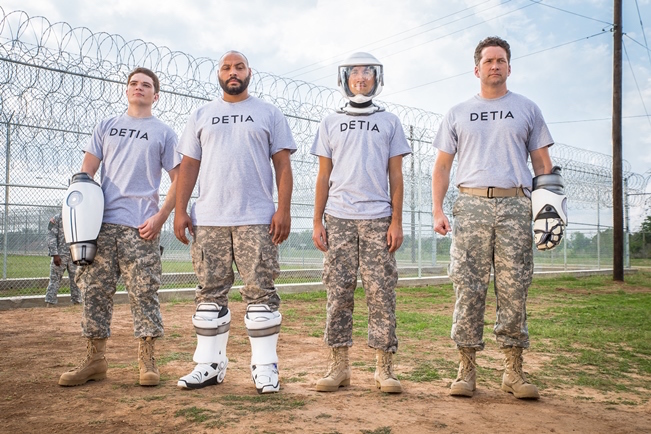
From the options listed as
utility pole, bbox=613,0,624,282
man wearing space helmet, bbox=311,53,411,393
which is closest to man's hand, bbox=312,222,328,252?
man wearing space helmet, bbox=311,53,411,393

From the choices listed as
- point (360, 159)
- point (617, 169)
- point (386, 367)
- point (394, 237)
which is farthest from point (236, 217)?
point (617, 169)

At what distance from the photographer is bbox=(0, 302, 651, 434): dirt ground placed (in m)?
2.84

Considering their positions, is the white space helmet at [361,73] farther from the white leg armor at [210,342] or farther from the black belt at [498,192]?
the white leg armor at [210,342]

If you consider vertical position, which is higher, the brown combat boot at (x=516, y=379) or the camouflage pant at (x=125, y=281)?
the camouflage pant at (x=125, y=281)

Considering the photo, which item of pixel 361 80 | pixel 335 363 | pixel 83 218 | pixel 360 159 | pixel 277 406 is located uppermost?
pixel 361 80

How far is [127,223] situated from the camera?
3840mm

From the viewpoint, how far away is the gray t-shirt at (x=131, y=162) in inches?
153

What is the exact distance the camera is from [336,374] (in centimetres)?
365

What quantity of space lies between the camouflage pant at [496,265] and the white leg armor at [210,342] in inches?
57.0

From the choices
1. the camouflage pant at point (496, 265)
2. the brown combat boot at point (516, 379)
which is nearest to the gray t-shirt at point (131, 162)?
the camouflage pant at point (496, 265)

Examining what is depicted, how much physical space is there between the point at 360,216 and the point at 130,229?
1.49 metres

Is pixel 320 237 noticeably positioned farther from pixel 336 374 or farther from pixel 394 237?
pixel 336 374

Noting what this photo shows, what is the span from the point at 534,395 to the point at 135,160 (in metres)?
2.87

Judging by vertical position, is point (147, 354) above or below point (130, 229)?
below
